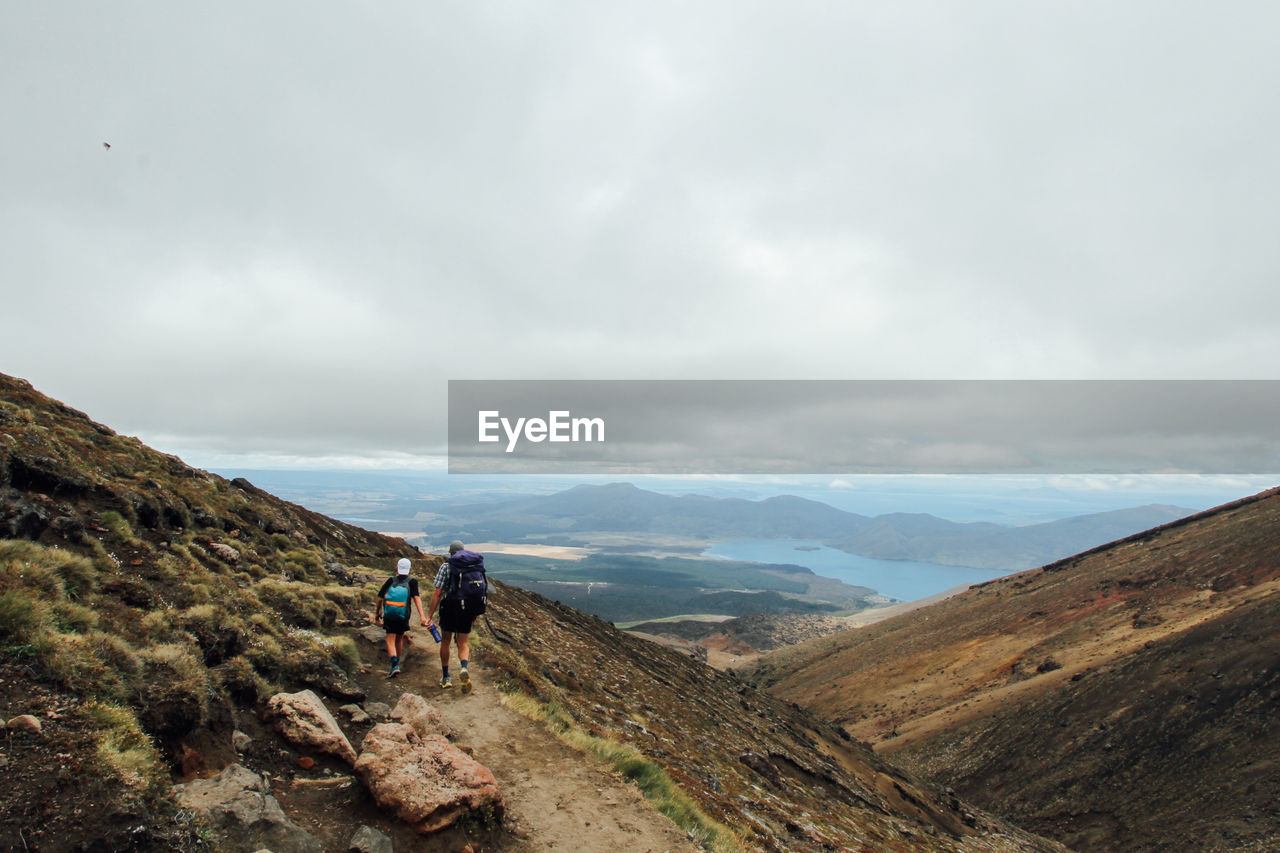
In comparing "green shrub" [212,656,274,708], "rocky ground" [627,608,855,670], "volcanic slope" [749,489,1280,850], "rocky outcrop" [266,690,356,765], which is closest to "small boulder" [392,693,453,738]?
"rocky outcrop" [266,690,356,765]

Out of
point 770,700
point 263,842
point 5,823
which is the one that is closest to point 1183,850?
point 770,700

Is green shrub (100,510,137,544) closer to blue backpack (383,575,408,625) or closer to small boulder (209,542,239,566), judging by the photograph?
small boulder (209,542,239,566)

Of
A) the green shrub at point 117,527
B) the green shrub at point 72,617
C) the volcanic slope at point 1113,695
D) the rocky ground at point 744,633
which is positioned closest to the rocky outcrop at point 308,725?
the green shrub at point 72,617

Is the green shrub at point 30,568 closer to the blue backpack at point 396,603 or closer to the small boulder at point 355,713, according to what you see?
the small boulder at point 355,713

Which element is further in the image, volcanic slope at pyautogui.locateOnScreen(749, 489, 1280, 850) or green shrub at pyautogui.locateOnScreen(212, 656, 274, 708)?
volcanic slope at pyautogui.locateOnScreen(749, 489, 1280, 850)

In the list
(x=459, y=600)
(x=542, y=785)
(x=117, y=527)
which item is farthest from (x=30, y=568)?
(x=542, y=785)

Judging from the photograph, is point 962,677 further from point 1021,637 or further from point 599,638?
point 599,638
